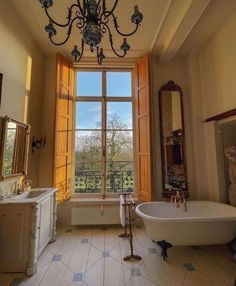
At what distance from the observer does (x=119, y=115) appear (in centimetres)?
413

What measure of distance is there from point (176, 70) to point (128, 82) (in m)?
1.06

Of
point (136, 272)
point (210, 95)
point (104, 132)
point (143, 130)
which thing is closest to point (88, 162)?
point (104, 132)

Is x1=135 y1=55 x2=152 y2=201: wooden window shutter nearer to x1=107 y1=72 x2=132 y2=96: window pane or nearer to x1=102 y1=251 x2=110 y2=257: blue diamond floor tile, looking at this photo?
x1=107 y1=72 x2=132 y2=96: window pane

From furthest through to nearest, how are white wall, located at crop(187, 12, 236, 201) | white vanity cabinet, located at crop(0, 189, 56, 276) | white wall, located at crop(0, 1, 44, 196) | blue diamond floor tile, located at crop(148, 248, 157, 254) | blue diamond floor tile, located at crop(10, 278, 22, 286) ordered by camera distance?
1. white wall, located at crop(187, 12, 236, 201)
2. blue diamond floor tile, located at crop(148, 248, 157, 254)
3. white wall, located at crop(0, 1, 44, 196)
4. white vanity cabinet, located at crop(0, 189, 56, 276)
5. blue diamond floor tile, located at crop(10, 278, 22, 286)

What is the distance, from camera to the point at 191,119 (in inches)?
152

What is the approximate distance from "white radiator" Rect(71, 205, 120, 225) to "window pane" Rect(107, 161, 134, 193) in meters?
0.51

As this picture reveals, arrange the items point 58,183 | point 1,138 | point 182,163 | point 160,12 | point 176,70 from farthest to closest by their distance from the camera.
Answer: point 176,70 < point 182,163 < point 58,183 < point 160,12 < point 1,138

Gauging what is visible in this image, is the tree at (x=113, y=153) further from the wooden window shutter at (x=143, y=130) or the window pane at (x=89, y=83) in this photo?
the window pane at (x=89, y=83)

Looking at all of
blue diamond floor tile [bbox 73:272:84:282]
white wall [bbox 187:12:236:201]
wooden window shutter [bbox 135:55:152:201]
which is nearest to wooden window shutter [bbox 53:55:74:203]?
wooden window shutter [bbox 135:55:152:201]

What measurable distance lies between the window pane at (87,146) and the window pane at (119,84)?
0.99 meters

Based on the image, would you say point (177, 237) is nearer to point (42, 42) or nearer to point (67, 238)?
point (67, 238)

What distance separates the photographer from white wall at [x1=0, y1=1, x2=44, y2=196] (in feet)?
8.29

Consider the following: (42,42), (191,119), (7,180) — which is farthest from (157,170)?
(42,42)

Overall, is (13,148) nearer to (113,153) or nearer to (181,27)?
(113,153)
